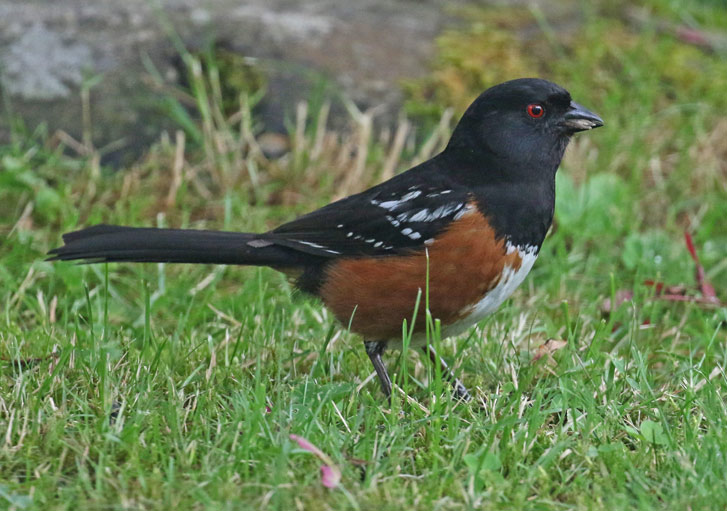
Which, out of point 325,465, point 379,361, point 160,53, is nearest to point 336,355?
point 379,361

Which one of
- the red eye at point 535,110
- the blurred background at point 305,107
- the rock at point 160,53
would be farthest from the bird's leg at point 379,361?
the rock at point 160,53

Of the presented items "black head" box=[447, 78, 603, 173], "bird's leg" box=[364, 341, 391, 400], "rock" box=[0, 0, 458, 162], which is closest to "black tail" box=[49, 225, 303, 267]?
"bird's leg" box=[364, 341, 391, 400]

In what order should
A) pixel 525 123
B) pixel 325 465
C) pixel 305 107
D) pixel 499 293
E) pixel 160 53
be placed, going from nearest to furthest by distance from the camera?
1. pixel 325 465
2. pixel 499 293
3. pixel 525 123
4. pixel 305 107
5. pixel 160 53

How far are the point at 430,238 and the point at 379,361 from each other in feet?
1.47

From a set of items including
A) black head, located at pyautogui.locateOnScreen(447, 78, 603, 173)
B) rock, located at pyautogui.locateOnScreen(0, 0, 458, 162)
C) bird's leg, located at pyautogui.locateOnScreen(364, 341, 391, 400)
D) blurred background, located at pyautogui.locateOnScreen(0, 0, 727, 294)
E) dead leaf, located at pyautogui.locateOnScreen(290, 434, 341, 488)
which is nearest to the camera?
dead leaf, located at pyautogui.locateOnScreen(290, 434, 341, 488)

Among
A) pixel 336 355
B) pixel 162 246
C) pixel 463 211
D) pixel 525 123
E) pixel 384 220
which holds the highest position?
pixel 525 123

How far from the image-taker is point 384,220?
3.36 m

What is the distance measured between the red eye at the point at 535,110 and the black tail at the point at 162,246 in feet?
3.39

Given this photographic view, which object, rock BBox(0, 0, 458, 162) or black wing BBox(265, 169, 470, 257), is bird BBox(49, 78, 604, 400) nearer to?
Answer: black wing BBox(265, 169, 470, 257)

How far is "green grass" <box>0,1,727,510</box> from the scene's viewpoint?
2.42 metres

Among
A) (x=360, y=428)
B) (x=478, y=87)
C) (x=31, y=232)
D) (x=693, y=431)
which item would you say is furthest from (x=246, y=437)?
(x=478, y=87)

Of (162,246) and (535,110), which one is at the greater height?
(535,110)

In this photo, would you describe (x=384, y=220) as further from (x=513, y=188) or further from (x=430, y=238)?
(x=513, y=188)

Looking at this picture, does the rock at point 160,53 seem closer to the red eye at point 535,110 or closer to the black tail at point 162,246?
the black tail at point 162,246
